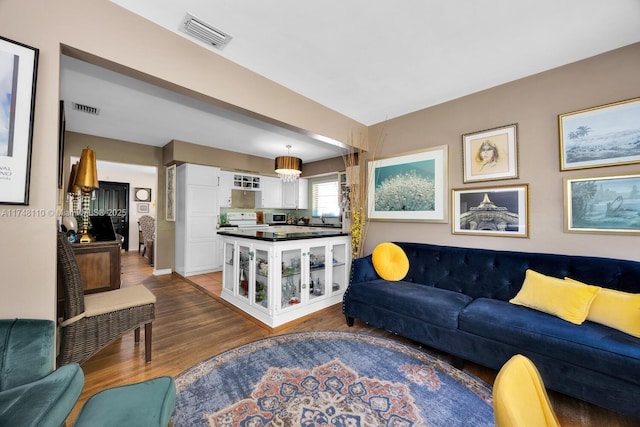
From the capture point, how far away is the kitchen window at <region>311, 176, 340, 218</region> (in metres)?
6.20

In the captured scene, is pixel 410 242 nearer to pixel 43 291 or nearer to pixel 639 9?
pixel 639 9

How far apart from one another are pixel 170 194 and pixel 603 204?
19.3ft

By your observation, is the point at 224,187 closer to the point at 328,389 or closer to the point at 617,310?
the point at 328,389

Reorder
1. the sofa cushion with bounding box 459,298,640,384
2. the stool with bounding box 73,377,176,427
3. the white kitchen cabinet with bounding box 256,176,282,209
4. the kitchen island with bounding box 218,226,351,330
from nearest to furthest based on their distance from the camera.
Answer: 1. the stool with bounding box 73,377,176,427
2. the sofa cushion with bounding box 459,298,640,384
3. the kitchen island with bounding box 218,226,351,330
4. the white kitchen cabinet with bounding box 256,176,282,209

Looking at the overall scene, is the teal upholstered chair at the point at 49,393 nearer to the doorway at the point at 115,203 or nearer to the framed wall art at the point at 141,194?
the doorway at the point at 115,203

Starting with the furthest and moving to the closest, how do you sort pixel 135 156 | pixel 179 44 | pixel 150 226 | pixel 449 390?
A: pixel 150 226 < pixel 135 156 < pixel 179 44 < pixel 449 390

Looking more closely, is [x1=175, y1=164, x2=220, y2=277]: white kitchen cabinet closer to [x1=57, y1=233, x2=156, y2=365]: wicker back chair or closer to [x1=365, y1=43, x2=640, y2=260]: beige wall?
[x1=57, y1=233, x2=156, y2=365]: wicker back chair

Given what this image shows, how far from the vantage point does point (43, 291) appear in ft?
4.47

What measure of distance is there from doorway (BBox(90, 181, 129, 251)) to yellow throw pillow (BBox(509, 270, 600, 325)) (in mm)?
8719

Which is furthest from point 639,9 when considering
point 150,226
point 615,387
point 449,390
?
point 150,226

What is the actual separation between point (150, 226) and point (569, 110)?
25.4 feet

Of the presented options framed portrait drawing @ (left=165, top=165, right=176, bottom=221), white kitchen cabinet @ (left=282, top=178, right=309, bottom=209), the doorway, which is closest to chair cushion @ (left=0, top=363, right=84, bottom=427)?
framed portrait drawing @ (left=165, top=165, right=176, bottom=221)

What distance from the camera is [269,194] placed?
244 inches

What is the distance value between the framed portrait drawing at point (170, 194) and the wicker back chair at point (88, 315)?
9.87ft
